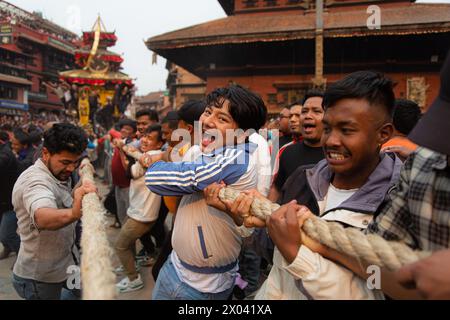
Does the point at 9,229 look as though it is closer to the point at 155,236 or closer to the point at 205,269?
the point at 155,236

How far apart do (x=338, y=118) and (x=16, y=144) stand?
5516 millimetres

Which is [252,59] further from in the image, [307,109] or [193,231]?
[193,231]

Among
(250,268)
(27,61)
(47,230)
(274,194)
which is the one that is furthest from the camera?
(27,61)

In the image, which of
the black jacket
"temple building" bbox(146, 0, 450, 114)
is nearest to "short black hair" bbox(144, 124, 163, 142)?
the black jacket

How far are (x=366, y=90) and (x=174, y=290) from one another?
1455 millimetres

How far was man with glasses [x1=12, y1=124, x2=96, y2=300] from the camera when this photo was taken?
208 cm

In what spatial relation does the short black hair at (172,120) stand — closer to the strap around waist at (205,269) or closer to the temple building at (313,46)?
the strap around waist at (205,269)

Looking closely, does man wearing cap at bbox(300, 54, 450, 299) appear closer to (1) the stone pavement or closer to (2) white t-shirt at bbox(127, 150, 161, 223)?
(2) white t-shirt at bbox(127, 150, 161, 223)

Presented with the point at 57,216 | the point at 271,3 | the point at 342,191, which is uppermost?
the point at 271,3

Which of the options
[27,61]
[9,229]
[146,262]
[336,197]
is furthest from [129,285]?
[27,61]

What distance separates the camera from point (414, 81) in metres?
8.46

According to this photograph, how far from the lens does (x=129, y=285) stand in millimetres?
3609
